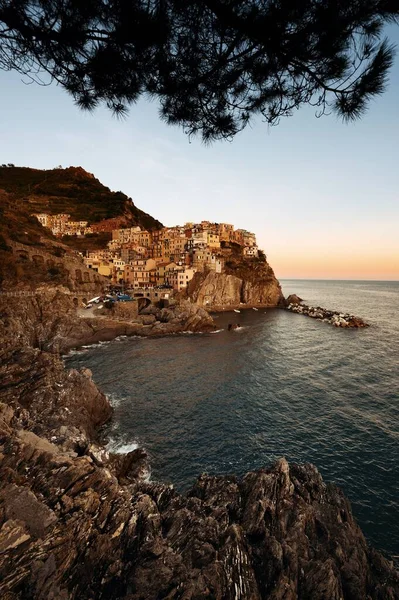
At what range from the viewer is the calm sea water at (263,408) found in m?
19.8

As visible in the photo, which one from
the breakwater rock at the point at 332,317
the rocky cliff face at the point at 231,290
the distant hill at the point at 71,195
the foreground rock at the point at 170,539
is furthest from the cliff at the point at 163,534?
the distant hill at the point at 71,195

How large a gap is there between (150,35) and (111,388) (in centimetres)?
3348

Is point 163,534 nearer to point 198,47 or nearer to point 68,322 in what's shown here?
point 198,47

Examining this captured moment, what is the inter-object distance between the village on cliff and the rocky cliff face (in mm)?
3866

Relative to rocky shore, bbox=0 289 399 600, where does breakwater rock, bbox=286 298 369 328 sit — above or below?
below

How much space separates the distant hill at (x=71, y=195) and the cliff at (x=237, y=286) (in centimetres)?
6542

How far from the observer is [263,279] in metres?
105

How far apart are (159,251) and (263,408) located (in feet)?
290

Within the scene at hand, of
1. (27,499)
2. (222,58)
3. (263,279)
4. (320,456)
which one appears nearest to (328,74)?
(222,58)

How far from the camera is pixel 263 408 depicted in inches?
1150

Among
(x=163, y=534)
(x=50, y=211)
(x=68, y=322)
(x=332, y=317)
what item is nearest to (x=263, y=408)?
(x=163, y=534)

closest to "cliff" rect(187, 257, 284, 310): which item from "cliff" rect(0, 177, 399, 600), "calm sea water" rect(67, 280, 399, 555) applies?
"calm sea water" rect(67, 280, 399, 555)

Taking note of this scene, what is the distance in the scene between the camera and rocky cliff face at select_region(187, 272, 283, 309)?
90.5m

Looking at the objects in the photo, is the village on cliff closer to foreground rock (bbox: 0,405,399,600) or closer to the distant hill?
the distant hill
